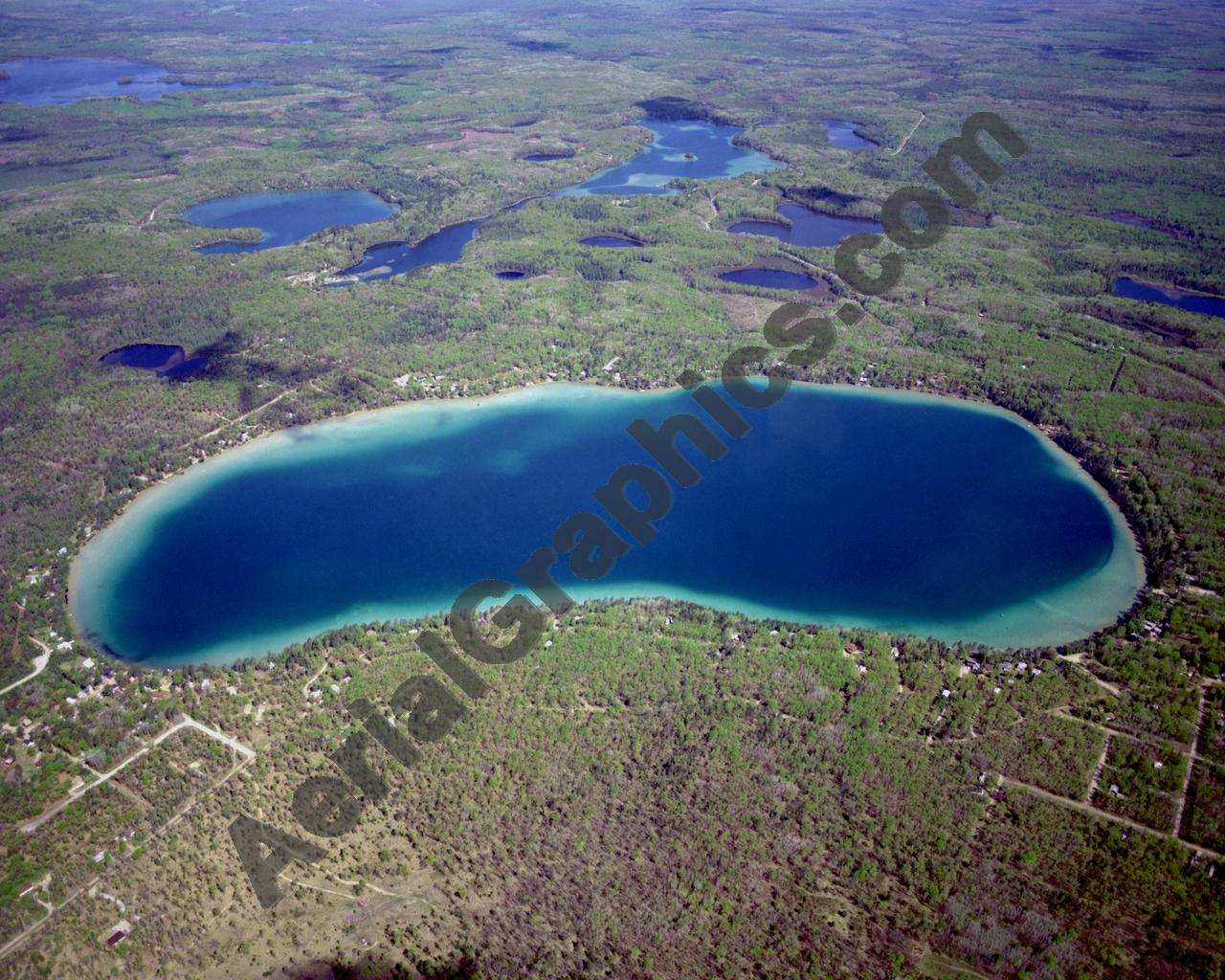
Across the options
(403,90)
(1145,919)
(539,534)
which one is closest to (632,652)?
(539,534)

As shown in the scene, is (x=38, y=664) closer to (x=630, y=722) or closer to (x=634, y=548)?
(x=630, y=722)

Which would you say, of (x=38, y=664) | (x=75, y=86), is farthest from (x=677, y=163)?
(x=75, y=86)

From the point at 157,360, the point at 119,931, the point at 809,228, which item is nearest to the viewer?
the point at 119,931

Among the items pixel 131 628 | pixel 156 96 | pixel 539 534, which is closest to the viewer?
pixel 131 628

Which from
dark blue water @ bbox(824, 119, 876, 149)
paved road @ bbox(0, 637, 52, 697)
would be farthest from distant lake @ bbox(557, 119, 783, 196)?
paved road @ bbox(0, 637, 52, 697)

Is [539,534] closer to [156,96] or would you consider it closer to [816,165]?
[816,165]

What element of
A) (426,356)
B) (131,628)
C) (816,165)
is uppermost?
(816,165)
